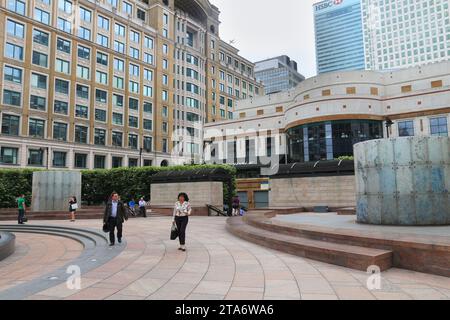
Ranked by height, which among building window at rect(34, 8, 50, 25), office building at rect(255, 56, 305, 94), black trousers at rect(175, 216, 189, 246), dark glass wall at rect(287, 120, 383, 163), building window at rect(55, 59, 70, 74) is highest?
office building at rect(255, 56, 305, 94)

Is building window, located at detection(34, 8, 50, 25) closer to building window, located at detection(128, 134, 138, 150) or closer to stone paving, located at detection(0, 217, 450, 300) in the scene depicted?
building window, located at detection(128, 134, 138, 150)

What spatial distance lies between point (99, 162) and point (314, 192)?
40377 mm

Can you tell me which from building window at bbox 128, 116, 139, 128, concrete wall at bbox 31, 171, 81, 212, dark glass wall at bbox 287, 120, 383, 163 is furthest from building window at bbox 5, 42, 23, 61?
dark glass wall at bbox 287, 120, 383, 163

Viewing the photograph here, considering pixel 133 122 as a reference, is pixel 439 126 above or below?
below

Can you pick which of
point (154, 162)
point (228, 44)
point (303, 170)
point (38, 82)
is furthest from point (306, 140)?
point (228, 44)

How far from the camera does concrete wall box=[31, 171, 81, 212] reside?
2397cm

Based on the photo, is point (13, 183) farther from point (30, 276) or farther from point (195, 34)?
point (195, 34)

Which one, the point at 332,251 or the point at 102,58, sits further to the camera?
the point at 102,58

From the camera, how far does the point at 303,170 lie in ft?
74.6

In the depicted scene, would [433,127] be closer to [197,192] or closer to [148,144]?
[197,192]

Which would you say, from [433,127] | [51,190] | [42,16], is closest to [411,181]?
[51,190]

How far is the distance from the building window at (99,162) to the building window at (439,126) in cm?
4783

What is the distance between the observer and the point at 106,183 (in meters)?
32.9

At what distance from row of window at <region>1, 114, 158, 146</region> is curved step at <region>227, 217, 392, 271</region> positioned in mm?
44148
